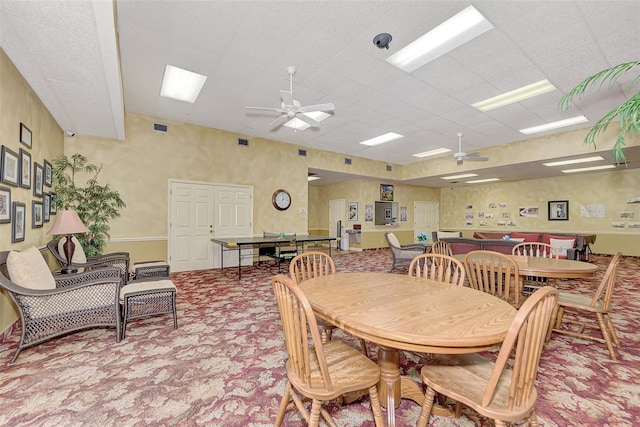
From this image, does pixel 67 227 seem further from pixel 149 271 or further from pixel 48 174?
pixel 48 174

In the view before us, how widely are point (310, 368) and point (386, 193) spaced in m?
10.2

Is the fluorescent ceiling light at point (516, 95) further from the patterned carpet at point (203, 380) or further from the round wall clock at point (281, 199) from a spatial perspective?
the round wall clock at point (281, 199)

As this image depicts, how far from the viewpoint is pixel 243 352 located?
2525 millimetres

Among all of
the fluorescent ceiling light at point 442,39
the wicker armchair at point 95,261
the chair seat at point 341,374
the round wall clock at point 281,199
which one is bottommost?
the chair seat at point 341,374

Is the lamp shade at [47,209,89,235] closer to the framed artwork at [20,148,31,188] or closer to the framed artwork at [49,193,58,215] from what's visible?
the framed artwork at [20,148,31,188]

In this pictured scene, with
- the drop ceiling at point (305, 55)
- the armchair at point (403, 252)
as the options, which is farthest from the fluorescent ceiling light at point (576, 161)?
the armchair at point (403, 252)

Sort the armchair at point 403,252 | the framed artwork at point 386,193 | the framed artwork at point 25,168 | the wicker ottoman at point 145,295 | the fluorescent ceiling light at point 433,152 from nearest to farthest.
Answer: the wicker ottoman at point 145,295 → the framed artwork at point 25,168 → the armchair at point 403,252 → the fluorescent ceiling light at point 433,152 → the framed artwork at point 386,193

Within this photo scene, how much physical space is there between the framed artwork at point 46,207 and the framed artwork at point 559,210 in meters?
13.7

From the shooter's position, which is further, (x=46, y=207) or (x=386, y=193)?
(x=386, y=193)

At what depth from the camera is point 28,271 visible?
244 centimetres

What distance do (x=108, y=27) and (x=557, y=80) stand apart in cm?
554

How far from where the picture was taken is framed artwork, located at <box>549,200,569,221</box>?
957cm

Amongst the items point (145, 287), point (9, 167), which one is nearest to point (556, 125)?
point (145, 287)

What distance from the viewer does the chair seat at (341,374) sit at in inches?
49.9
